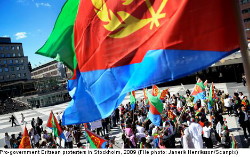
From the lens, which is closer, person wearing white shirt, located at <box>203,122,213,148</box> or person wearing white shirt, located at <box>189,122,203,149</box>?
person wearing white shirt, located at <box>189,122,203,149</box>

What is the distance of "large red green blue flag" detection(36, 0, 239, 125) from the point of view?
143 inches

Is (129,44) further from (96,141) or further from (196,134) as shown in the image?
(196,134)

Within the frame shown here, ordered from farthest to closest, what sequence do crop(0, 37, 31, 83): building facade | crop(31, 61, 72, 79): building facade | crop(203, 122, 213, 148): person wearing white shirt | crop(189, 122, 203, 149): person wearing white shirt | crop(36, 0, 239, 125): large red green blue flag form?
crop(31, 61, 72, 79): building facade → crop(0, 37, 31, 83): building facade → crop(203, 122, 213, 148): person wearing white shirt → crop(189, 122, 203, 149): person wearing white shirt → crop(36, 0, 239, 125): large red green blue flag

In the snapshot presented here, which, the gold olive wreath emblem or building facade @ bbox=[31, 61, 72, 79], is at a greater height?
building facade @ bbox=[31, 61, 72, 79]

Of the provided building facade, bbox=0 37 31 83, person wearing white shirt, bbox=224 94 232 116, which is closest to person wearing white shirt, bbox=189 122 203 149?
person wearing white shirt, bbox=224 94 232 116

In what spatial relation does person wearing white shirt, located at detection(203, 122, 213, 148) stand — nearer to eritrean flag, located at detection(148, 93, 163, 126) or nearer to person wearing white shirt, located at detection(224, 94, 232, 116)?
eritrean flag, located at detection(148, 93, 163, 126)

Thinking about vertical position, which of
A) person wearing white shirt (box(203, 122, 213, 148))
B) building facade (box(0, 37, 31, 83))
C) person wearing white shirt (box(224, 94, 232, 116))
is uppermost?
building facade (box(0, 37, 31, 83))

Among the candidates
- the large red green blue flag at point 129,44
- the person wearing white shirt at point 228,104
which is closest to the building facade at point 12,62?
the person wearing white shirt at point 228,104

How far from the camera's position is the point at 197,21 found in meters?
3.69

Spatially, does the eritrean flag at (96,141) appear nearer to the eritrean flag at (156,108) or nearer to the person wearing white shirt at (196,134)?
the person wearing white shirt at (196,134)

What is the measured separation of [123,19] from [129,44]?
1.57 ft

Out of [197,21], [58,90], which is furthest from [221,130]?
[58,90]

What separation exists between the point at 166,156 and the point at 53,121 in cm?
853

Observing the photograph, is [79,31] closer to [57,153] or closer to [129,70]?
[129,70]
